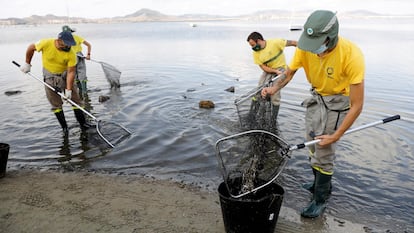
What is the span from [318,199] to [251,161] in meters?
0.92

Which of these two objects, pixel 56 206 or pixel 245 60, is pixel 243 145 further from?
pixel 245 60

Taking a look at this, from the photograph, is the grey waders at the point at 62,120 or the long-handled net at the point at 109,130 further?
the grey waders at the point at 62,120

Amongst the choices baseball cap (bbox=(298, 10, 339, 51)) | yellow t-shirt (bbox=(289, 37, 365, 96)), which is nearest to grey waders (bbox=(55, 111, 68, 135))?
yellow t-shirt (bbox=(289, 37, 365, 96))

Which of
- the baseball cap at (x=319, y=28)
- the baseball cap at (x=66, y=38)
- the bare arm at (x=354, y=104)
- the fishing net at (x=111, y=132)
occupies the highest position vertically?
the baseball cap at (x=319, y=28)

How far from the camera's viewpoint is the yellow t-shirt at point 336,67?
2850mm

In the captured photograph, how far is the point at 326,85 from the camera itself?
325 cm

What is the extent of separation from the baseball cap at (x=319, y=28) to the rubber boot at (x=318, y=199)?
1559 mm

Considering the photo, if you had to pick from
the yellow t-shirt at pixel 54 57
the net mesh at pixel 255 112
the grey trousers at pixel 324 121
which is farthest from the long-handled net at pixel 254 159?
the yellow t-shirt at pixel 54 57

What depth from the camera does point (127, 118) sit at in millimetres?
7820

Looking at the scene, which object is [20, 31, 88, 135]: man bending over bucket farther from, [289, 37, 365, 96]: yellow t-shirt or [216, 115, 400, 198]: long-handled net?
[289, 37, 365, 96]: yellow t-shirt

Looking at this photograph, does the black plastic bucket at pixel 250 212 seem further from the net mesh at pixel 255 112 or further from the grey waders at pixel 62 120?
the grey waders at pixel 62 120

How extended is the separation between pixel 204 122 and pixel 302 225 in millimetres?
4067

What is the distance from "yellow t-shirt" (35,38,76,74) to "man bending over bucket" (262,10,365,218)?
385 cm

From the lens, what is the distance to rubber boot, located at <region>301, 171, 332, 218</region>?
3.67m
